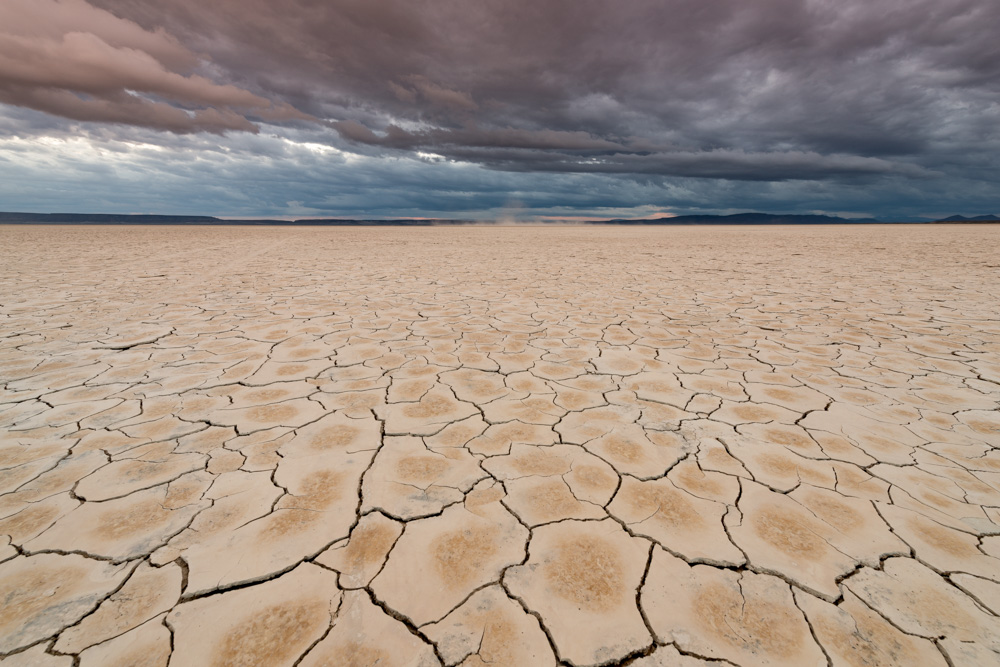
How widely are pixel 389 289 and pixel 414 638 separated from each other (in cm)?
504

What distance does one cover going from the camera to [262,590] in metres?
1.14

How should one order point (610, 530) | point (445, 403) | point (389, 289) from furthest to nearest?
point (389, 289) → point (445, 403) → point (610, 530)

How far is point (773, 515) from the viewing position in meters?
1.43

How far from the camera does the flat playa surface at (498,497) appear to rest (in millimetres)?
1033

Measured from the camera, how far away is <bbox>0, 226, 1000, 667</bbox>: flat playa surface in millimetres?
1033

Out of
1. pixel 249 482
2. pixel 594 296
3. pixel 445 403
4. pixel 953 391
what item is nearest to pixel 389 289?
pixel 594 296

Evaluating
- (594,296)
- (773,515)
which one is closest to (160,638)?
(773,515)

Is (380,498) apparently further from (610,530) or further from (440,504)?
(610,530)

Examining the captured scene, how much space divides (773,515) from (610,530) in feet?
1.95

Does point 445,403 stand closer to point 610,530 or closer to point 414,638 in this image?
point 610,530

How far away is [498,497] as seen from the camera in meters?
1.52

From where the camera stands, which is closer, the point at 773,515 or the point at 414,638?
the point at 414,638

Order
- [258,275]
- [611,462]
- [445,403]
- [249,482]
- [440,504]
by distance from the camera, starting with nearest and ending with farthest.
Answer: [440,504]
[249,482]
[611,462]
[445,403]
[258,275]

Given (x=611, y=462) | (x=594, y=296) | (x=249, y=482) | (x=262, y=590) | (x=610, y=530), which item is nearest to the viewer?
(x=262, y=590)
